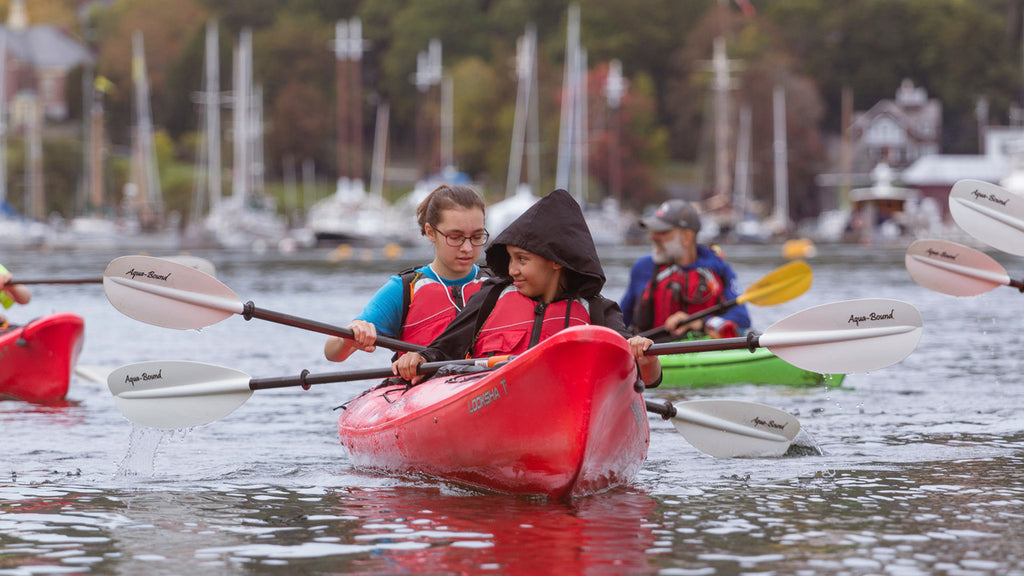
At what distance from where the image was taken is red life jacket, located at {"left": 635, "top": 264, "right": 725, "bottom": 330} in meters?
12.1

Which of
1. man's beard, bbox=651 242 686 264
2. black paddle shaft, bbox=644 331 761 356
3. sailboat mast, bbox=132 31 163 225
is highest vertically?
sailboat mast, bbox=132 31 163 225

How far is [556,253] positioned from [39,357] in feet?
22.7

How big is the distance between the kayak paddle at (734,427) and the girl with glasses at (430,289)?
4.31 feet

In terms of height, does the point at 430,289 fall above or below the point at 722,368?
above

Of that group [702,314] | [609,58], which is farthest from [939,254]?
[609,58]

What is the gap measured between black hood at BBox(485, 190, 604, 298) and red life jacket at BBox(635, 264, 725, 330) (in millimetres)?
5000

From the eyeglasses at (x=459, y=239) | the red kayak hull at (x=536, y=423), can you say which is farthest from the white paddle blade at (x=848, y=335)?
the eyeglasses at (x=459, y=239)

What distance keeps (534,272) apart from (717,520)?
1418 millimetres

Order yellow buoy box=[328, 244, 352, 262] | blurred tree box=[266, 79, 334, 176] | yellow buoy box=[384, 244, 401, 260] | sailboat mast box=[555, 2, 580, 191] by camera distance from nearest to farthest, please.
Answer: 1. yellow buoy box=[328, 244, 352, 262]
2. yellow buoy box=[384, 244, 401, 260]
3. sailboat mast box=[555, 2, 580, 191]
4. blurred tree box=[266, 79, 334, 176]

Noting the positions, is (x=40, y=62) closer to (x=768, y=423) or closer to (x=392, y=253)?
(x=392, y=253)

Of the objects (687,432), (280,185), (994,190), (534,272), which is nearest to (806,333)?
(687,432)

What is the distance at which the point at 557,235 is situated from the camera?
7.00 m

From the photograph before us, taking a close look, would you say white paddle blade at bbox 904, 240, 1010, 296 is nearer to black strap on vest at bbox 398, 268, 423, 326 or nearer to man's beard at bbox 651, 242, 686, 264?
man's beard at bbox 651, 242, 686, 264

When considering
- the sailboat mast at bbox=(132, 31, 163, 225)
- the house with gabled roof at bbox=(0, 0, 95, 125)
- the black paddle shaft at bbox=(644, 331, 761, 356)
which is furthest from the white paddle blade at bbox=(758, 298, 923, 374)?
the house with gabled roof at bbox=(0, 0, 95, 125)
